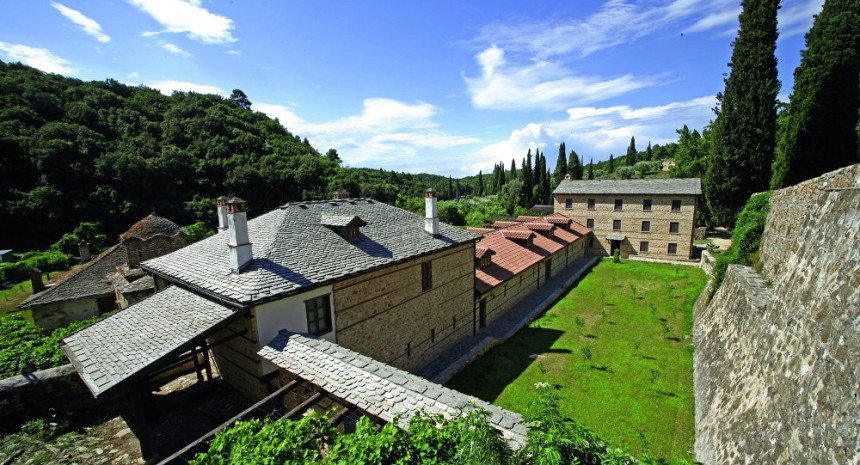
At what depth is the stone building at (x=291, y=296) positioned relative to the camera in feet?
25.5

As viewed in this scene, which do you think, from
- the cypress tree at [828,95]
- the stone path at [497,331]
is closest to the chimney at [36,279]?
the stone path at [497,331]

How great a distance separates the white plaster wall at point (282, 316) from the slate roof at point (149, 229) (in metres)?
16.6

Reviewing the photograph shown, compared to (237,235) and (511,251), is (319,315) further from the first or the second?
(511,251)

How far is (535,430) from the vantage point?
4.54m

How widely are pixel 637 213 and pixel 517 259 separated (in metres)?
19.6

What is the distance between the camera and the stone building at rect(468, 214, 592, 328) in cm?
1834

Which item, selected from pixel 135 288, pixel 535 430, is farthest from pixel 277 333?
pixel 135 288

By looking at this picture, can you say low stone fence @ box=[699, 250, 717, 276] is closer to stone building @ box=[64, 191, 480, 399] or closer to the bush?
the bush

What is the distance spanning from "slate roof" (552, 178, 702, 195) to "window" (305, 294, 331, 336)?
33.5 metres

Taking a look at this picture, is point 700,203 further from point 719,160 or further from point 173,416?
point 173,416

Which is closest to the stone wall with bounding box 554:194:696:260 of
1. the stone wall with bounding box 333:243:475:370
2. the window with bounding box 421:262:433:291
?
the stone wall with bounding box 333:243:475:370

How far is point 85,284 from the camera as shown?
1905 centimetres

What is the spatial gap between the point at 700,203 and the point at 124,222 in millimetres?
72455

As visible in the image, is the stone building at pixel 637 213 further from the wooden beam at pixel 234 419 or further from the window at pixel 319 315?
the wooden beam at pixel 234 419
